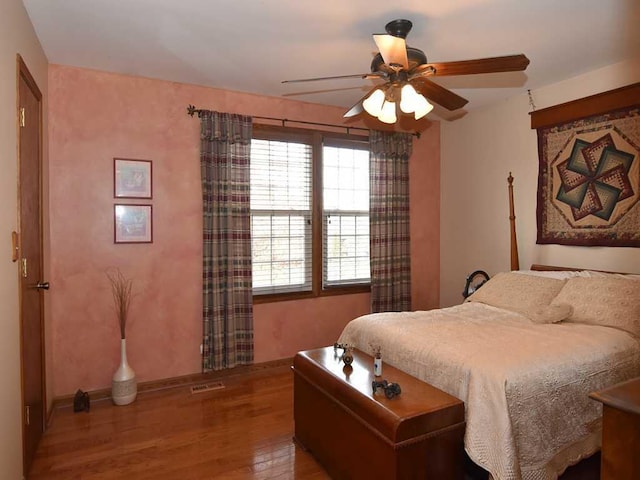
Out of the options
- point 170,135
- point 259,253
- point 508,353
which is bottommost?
point 508,353

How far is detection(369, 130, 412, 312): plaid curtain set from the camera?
4199 millimetres

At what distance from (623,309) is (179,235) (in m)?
3.26

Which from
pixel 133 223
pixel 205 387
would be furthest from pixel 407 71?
pixel 205 387

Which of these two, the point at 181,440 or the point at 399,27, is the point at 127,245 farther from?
the point at 399,27

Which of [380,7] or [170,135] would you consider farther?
[170,135]

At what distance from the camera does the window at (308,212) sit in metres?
3.79

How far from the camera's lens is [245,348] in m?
3.63

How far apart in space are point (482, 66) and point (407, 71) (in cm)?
38

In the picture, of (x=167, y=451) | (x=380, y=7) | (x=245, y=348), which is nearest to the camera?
(x=380, y=7)

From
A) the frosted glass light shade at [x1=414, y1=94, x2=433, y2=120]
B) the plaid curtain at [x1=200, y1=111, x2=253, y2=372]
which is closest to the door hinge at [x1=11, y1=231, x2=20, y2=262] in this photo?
the plaid curtain at [x1=200, y1=111, x2=253, y2=372]

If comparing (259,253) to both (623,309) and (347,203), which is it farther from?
(623,309)

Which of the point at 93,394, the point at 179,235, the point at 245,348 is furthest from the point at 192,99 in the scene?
the point at 93,394

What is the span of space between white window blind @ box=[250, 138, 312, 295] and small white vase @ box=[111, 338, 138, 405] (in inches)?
48.0

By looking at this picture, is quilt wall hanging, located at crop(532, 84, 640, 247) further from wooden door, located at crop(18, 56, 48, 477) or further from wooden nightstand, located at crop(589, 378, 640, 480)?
wooden door, located at crop(18, 56, 48, 477)
